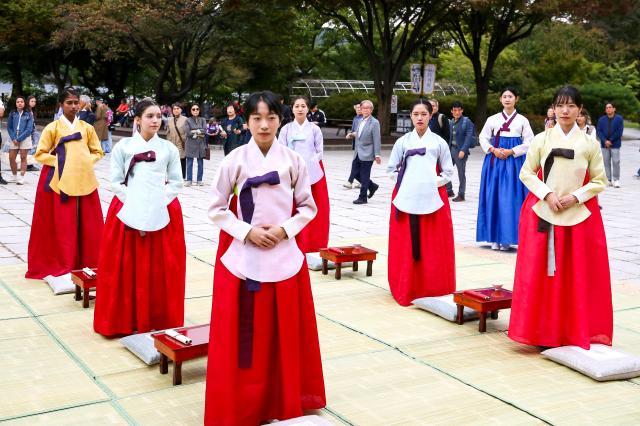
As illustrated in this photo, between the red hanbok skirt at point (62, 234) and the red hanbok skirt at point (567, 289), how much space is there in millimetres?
3948

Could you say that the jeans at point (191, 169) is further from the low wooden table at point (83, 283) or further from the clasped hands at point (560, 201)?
the clasped hands at point (560, 201)

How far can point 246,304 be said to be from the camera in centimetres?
406

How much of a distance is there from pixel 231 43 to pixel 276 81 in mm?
7991

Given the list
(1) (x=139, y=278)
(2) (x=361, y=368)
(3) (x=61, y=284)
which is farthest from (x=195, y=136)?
(2) (x=361, y=368)

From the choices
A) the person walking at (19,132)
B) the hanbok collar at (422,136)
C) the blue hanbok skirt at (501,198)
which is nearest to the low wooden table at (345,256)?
the hanbok collar at (422,136)

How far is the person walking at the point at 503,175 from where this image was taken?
9.18 metres

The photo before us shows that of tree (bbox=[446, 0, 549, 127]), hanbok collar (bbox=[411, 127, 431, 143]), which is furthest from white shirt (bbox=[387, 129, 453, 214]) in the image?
tree (bbox=[446, 0, 549, 127])

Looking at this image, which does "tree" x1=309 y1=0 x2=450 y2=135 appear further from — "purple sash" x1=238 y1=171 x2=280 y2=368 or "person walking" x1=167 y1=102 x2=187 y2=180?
"purple sash" x1=238 y1=171 x2=280 y2=368

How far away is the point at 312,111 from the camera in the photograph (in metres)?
18.5

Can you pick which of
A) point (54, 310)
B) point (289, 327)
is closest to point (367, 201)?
point (54, 310)

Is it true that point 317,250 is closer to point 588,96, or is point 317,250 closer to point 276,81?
point 276,81

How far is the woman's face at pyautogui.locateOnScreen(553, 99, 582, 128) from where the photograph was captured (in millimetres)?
5410

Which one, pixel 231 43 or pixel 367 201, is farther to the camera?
pixel 231 43

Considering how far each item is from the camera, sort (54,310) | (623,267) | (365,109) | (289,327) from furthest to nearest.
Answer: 1. (365,109)
2. (623,267)
3. (54,310)
4. (289,327)
